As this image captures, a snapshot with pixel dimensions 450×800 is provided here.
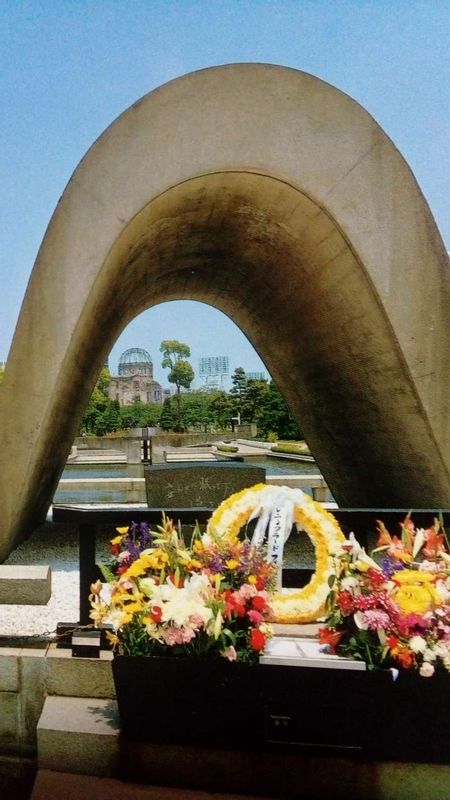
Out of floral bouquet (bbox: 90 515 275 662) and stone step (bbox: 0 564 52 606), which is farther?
stone step (bbox: 0 564 52 606)

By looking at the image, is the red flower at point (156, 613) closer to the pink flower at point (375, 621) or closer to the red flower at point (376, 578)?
the pink flower at point (375, 621)

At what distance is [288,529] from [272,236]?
165 inches

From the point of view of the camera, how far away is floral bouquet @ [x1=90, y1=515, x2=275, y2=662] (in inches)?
120

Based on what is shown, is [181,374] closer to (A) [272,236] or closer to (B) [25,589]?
(A) [272,236]

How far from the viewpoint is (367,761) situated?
311 centimetres

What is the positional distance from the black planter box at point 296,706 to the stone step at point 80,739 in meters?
0.51

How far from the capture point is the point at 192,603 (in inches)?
121

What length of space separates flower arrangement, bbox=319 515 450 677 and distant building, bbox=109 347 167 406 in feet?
383

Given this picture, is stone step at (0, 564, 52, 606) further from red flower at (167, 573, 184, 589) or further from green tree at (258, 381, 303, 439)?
green tree at (258, 381, 303, 439)

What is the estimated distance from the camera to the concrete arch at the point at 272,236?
5.40m

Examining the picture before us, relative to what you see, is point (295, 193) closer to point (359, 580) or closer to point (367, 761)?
point (359, 580)

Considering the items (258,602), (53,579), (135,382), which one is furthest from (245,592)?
(135,382)

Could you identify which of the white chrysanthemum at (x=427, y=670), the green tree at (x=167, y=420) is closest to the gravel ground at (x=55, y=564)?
the white chrysanthemum at (x=427, y=670)

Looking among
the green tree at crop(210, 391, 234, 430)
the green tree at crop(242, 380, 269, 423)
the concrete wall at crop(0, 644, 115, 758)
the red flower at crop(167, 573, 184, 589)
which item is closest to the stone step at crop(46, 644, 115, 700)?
the concrete wall at crop(0, 644, 115, 758)
